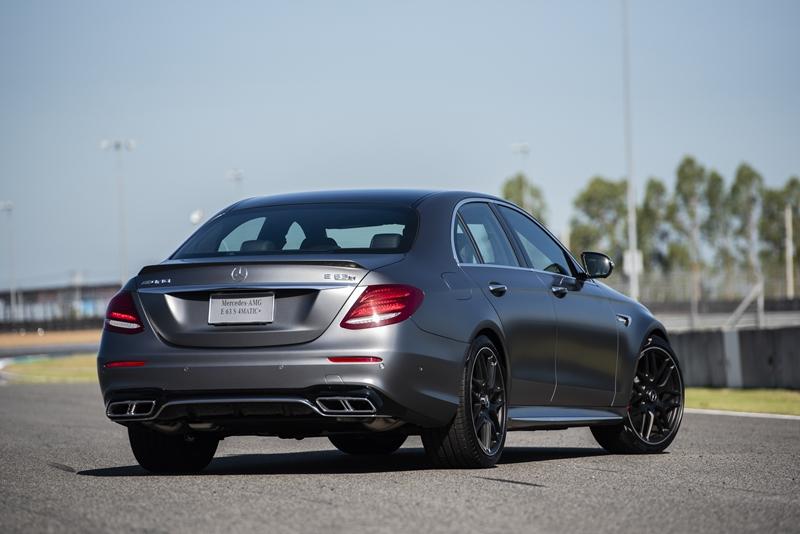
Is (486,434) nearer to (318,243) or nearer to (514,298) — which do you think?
(514,298)

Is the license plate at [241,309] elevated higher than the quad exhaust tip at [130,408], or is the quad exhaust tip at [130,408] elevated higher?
the license plate at [241,309]

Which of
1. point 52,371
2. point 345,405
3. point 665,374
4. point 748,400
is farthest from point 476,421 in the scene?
point 52,371

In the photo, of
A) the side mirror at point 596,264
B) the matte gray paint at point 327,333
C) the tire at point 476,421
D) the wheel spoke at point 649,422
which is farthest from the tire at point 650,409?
the tire at point 476,421

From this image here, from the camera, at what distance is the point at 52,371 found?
39844mm

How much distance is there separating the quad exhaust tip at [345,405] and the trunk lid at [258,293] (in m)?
0.34

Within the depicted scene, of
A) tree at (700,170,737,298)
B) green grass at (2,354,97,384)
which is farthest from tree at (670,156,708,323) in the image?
green grass at (2,354,97,384)

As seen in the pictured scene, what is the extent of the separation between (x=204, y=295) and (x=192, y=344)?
27 cm

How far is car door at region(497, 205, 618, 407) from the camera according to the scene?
9430mm

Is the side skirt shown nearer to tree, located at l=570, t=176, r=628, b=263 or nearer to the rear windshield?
the rear windshield

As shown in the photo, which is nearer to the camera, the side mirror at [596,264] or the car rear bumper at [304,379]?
the car rear bumper at [304,379]

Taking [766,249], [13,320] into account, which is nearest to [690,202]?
[766,249]

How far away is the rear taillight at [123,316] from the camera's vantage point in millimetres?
8141

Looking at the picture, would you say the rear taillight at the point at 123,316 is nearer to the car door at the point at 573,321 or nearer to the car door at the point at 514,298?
the car door at the point at 514,298

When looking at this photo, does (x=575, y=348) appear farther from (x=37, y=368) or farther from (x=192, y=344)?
(x=37, y=368)
